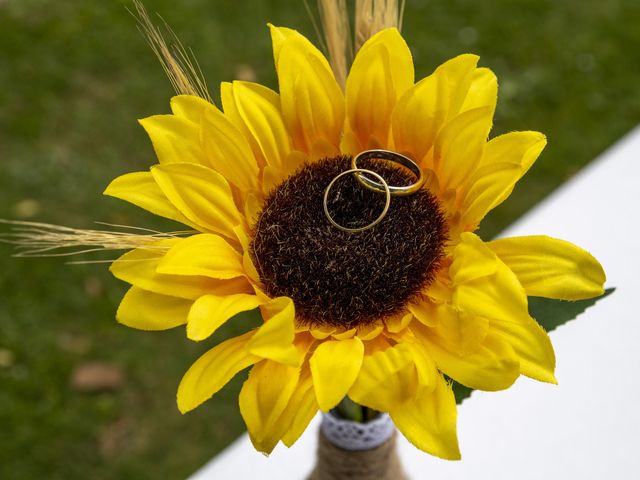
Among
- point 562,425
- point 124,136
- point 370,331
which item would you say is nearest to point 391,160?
point 370,331

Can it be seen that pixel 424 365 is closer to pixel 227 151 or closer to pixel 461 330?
pixel 461 330

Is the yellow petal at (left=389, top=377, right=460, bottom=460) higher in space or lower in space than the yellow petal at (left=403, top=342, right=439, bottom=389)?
lower

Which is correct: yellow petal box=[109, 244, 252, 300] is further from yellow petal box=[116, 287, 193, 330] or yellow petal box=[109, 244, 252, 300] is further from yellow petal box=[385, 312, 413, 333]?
yellow petal box=[385, 312, 413, 333]

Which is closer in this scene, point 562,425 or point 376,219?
point 376,219

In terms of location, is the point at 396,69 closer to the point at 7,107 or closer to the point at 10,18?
the point at 7,107

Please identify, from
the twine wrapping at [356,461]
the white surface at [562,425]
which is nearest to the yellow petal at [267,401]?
the twine wrapping at [356,461]

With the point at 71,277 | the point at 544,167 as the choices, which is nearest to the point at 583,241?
the point at 544,167

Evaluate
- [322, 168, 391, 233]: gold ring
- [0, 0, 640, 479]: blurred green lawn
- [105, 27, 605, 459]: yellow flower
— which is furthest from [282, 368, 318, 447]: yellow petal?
[0, 0, 640, 479]: blurred green lawn
